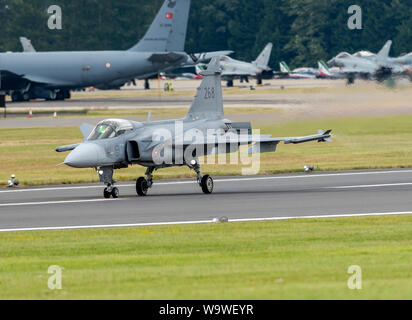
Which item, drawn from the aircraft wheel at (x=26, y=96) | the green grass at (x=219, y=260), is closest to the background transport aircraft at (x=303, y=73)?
the aircraft wheel at (x=26, y=96)

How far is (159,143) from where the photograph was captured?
28.6 m

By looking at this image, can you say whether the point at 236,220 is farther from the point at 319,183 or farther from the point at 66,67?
the point at 66,67

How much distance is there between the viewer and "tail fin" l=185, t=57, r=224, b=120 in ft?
102

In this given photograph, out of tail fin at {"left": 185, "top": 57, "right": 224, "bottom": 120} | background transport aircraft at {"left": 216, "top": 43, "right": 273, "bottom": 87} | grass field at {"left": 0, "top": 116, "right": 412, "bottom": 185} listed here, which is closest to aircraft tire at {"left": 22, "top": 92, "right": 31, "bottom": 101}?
grass field at {"left": 0, "top": 116, "right": 412, "bottom": 185}

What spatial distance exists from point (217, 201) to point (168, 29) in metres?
61.5

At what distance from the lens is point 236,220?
22703mm

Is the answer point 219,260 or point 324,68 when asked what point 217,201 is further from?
point 324,68

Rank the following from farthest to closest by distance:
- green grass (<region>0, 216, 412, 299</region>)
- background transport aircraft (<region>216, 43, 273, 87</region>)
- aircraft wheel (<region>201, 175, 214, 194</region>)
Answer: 1. background transport aircraft (<region>216, 43, 273, 87</region>)
2. aircraft wheel (<region>201, 175, 214, 194</region>)
3. green grass (<region>0, 216, 412, 299</region>)

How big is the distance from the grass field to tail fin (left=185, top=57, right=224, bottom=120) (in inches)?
187

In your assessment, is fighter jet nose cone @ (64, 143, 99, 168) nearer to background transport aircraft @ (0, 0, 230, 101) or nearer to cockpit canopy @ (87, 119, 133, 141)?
cockpit canopy @ (87, 119, 133, 141)

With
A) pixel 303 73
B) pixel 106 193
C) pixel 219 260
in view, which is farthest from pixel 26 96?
pixel 219 260

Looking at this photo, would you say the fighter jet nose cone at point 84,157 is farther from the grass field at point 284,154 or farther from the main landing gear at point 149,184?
the grass field at point 284,154

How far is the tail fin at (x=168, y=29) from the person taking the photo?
86062 mm

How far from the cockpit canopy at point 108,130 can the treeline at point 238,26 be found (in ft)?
332
